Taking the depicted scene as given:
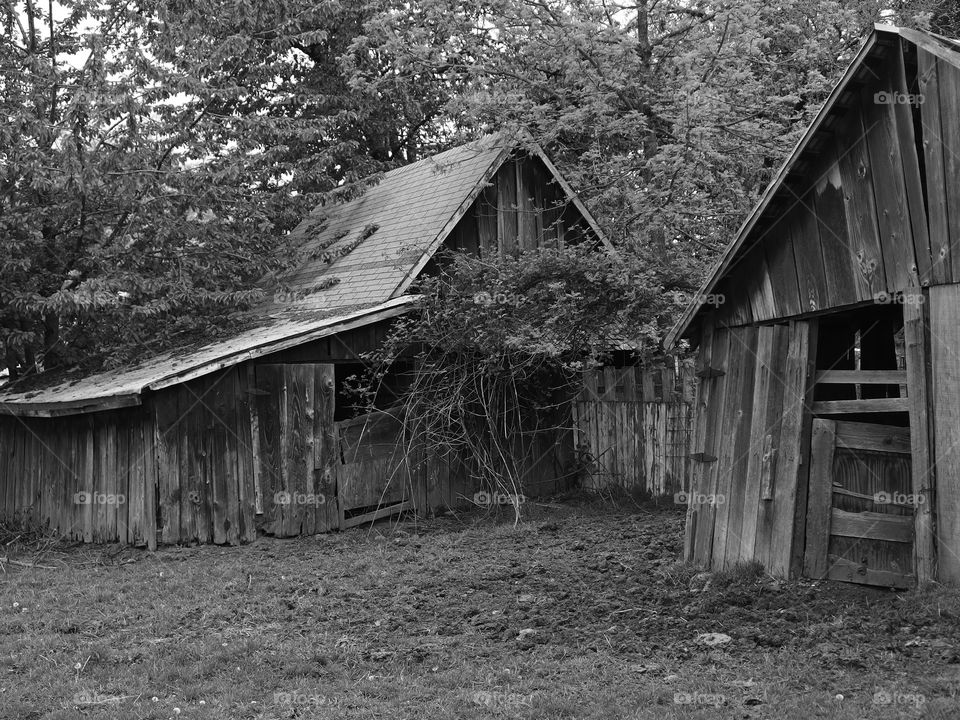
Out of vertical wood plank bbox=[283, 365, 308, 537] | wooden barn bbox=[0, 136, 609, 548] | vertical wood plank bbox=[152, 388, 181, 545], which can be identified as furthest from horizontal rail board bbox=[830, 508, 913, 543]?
vertical wood plank bbox=[152, 388, 181, 545]

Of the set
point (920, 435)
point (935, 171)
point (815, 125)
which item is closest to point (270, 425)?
point (815, 125)

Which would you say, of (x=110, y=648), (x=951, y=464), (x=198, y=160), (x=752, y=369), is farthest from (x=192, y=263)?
(x=951, y=464)

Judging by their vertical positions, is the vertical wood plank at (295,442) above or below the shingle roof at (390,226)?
below

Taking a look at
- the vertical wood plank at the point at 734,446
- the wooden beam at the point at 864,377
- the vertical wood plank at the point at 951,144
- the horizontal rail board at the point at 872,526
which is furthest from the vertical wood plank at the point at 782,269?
the horizontal rail board at the point at 872,526

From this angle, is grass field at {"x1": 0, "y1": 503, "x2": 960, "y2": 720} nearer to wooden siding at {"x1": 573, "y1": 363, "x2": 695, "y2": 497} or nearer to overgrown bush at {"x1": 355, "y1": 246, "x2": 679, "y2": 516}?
wooden siding at {"x1": 573, "y1": 363, "x2": 695, "y2": 497}

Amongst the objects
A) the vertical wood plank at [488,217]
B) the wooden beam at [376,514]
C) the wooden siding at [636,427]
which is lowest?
the wooden beam at [376,514]

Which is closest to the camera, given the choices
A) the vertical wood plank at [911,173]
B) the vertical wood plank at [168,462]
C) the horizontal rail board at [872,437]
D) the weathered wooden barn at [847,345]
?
the weathered wooden barn at [847,345]

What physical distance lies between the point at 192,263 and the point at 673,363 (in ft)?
27.1

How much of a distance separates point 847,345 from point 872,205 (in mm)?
2233

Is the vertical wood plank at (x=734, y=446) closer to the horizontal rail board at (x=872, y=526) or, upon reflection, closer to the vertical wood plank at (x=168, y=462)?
the horizontal rail board at (x=872, y=526)

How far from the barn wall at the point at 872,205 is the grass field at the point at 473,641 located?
2473mm

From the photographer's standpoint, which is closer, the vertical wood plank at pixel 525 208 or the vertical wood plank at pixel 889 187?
the vertical wood plank at pixel 889 187

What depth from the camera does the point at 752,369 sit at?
369 inches

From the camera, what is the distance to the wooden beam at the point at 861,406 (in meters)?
7.94
